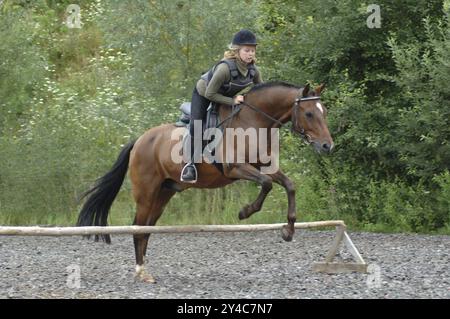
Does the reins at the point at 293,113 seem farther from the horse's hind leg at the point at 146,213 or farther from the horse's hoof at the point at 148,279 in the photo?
the horse's hoof at the point at 148,279

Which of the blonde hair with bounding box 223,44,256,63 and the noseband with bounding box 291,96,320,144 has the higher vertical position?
the blonde hair with bounding box 223,44,256,63

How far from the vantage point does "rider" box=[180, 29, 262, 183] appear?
10.3m

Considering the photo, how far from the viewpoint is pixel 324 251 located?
Answer: 49.7 ft

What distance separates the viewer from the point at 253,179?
396 inches

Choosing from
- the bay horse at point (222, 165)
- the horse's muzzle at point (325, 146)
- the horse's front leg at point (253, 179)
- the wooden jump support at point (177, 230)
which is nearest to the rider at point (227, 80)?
the bay horse at point (222, 165)

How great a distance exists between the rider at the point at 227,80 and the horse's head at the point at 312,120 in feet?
2.44

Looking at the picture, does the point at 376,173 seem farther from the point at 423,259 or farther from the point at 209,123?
the point at 209,123

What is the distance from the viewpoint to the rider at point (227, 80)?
406 inches

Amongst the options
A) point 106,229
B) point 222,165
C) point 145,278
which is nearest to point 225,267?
point 145,278

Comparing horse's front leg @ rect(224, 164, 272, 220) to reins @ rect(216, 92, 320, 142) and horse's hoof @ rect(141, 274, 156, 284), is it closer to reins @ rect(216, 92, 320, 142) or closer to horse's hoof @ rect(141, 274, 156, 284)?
reins @ rect(216, 92, 320, 142)

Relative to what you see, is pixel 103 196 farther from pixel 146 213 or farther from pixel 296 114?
pixel 296 114

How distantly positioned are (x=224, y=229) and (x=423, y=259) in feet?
14.0

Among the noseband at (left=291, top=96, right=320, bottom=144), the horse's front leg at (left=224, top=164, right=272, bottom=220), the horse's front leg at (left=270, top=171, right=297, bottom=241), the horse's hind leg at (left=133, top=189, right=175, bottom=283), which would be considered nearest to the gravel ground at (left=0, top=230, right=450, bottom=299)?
the horse's hind leg at (left=133, top=189, right=175, bottom=283)

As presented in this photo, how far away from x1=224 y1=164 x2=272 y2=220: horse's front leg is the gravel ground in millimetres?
849
